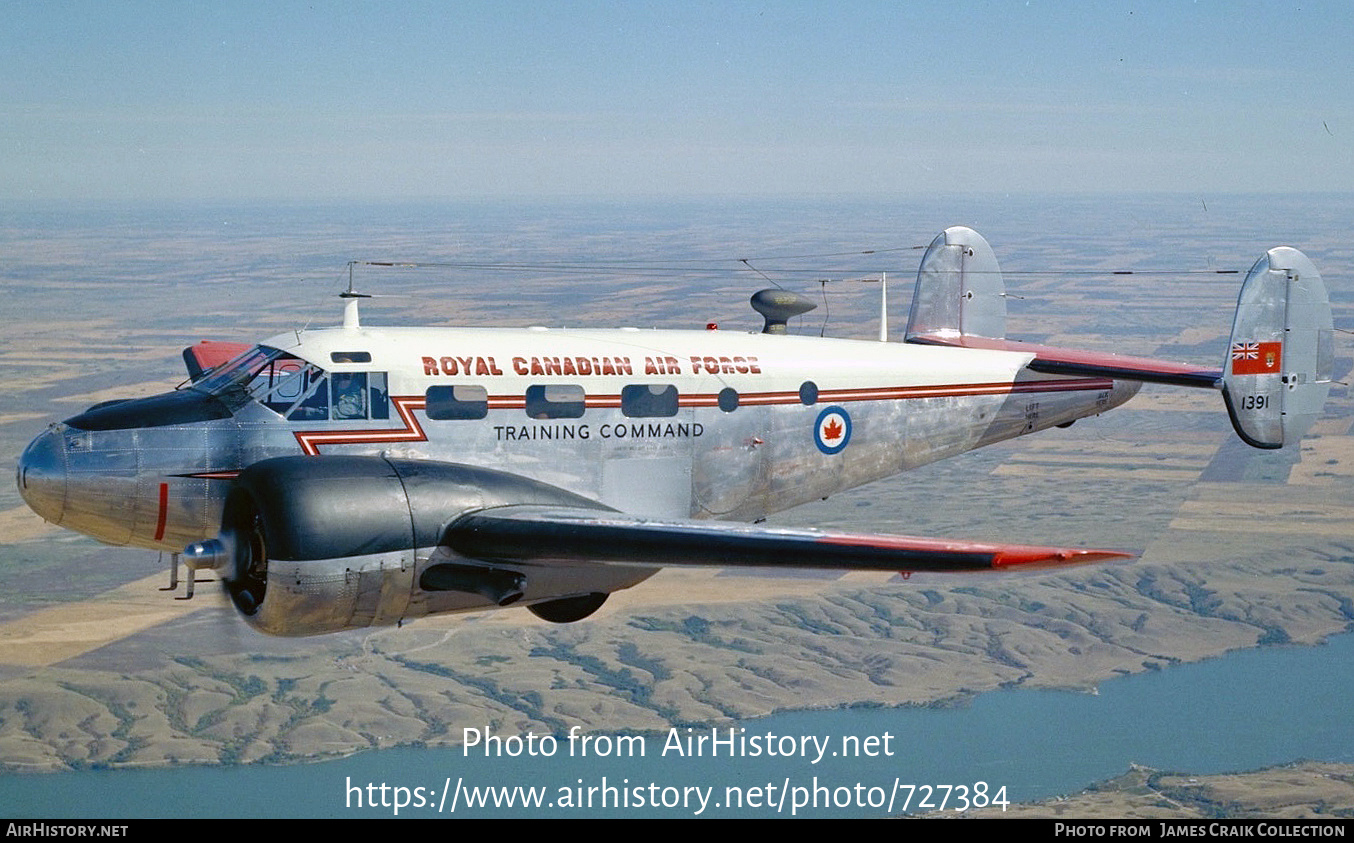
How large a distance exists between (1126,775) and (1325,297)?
136 meters

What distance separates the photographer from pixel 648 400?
74.7ft

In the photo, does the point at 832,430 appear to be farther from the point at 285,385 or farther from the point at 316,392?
the point at 285,385

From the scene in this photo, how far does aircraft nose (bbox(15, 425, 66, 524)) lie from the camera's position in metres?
20.6

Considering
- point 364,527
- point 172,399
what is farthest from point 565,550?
point 172,399

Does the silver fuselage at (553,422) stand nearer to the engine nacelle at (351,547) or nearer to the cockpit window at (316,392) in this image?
the cockpit window at (316,392)

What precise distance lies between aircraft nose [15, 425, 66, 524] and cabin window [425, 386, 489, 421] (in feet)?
17.1

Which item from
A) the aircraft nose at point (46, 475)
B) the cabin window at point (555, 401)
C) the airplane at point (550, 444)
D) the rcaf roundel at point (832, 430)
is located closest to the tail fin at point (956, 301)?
the airplane at point (550, 444)

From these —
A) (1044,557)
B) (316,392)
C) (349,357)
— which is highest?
(349,357)

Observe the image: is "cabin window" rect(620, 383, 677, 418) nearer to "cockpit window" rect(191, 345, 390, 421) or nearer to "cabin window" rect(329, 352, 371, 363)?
"cockpit window" rect(191, 345, 390, 421)

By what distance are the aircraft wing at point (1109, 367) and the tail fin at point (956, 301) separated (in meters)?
1.02

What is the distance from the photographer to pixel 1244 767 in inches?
6063

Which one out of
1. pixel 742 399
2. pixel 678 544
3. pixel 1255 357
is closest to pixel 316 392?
pixel 678 544

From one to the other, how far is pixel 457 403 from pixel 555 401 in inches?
58.8

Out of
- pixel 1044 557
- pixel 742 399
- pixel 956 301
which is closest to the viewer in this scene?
pixel 1044 557
